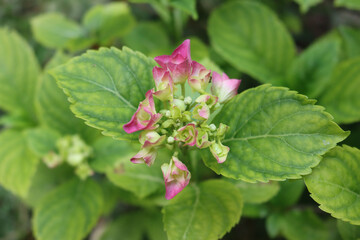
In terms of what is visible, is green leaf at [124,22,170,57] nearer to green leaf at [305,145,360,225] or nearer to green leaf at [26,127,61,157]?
green leaf at [26,127,61,157]

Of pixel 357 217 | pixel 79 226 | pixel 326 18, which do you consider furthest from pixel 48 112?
pixel 326 18

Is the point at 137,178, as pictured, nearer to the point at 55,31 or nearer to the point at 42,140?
the point at 42,140

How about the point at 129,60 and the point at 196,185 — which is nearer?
the point at 129,60

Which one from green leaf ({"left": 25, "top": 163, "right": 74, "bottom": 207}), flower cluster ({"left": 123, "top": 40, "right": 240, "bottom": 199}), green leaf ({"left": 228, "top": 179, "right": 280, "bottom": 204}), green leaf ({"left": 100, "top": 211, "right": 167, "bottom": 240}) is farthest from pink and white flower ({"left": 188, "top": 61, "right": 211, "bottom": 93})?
green leaf ({"left": 25, "top": 163, "right": 74, "bottom": 207})

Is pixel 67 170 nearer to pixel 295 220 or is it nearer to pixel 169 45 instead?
pixel 169 45

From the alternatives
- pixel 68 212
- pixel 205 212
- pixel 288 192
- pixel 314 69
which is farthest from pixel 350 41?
pixel 68 212

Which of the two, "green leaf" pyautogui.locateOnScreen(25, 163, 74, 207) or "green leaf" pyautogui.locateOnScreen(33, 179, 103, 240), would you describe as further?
"green leaf" pyautogui.locateOnScreen(25, 163, 74, 207)
